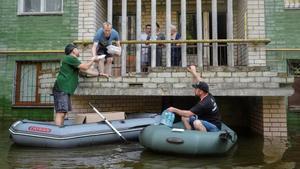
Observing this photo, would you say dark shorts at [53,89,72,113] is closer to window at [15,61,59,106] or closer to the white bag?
the white bag

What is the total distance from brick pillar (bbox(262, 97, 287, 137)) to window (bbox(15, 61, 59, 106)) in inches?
268

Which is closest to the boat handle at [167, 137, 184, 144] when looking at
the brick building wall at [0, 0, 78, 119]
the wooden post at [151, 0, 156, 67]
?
the wooden post at [151, 0, 156, 67]

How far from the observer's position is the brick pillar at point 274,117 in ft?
23.3

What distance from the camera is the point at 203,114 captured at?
18.4 ft

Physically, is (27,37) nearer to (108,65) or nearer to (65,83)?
(108,65)

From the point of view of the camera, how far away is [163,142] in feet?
17.5

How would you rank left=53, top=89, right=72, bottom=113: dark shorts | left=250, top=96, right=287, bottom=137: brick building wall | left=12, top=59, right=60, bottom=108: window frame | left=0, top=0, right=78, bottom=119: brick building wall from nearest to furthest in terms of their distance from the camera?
left=53, top=89, right=72, bottom=113: dark shorts, left=250, top=96, right=287, bottom=137: brick building wall, left=0, top=0, right=78, bottom=119: brick building wall, left=12, top=59, right=60, bottom=108: window frame

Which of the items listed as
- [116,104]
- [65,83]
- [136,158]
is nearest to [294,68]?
[116,104]

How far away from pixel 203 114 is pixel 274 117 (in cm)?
227

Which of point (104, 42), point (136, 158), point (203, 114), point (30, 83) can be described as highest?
point (104, 42)

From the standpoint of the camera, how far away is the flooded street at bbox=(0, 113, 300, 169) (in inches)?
191

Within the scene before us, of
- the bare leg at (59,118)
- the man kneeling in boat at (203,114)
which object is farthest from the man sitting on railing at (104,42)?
the man kneeling in boat at (203,114)

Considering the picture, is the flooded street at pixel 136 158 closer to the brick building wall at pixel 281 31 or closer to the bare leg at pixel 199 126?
the bare leg at pixel 199 126

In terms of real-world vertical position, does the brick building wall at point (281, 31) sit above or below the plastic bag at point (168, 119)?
above
